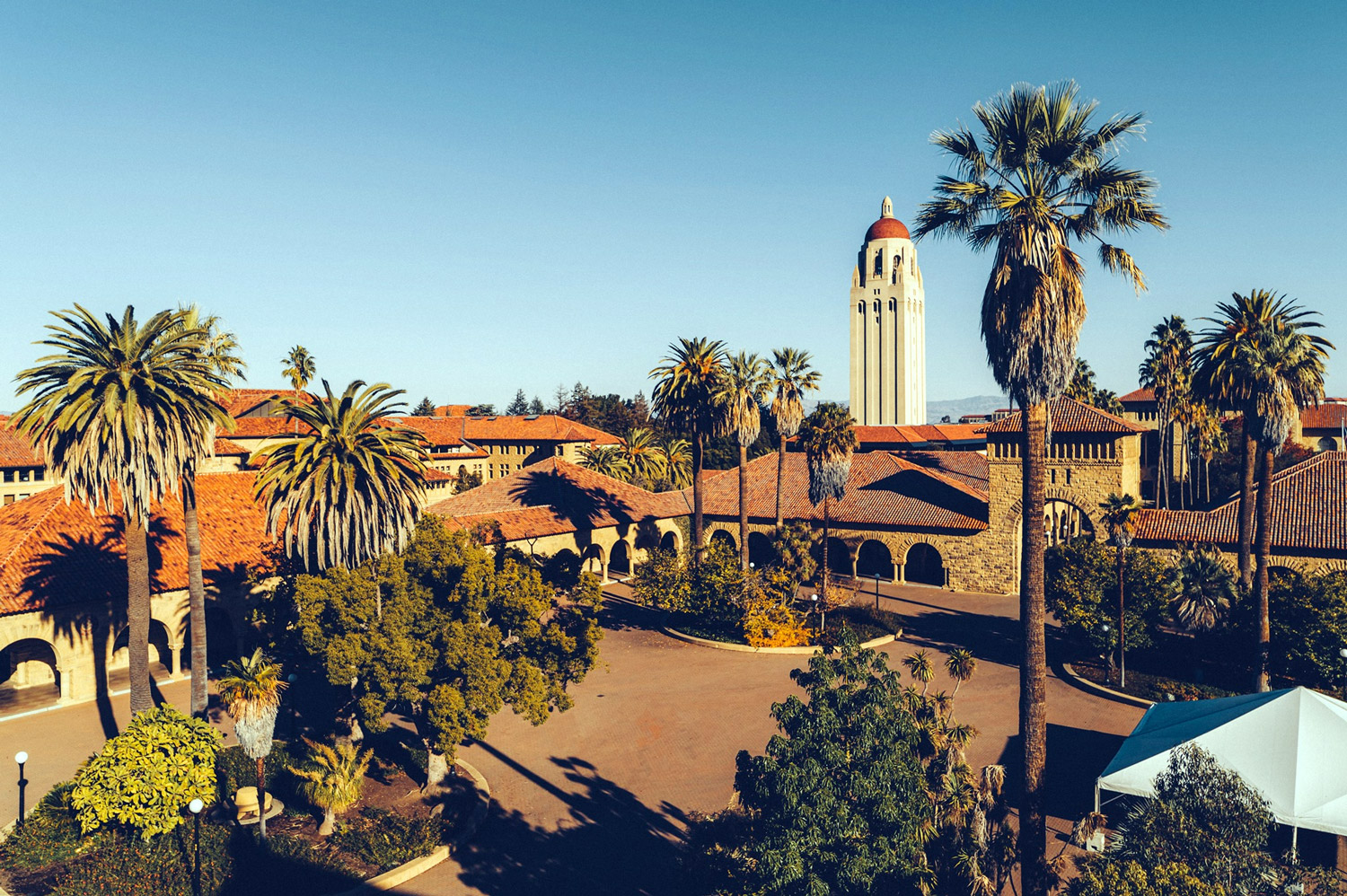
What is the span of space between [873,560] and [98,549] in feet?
133

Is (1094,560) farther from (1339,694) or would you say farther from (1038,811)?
(1038,811)

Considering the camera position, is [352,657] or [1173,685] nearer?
[352,657]

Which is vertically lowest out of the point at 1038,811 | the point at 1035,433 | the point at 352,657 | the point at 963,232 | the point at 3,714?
the point at 3,714

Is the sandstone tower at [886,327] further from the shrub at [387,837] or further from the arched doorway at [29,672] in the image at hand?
the shrub at [387,837]

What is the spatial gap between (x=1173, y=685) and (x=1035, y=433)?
18279 mm

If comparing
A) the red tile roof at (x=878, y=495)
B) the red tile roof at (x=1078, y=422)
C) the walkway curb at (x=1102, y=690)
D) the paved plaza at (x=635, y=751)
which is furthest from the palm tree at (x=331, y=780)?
the red tile roof at (x=878, y=495)

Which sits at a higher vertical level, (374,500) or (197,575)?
(374,500)

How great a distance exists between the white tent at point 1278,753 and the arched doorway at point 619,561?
35.2 m

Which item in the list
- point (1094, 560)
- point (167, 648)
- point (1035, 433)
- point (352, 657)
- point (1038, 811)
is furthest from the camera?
point (167, 648)

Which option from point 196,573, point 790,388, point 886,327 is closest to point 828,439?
point 790,388

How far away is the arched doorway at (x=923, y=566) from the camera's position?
1946 inches

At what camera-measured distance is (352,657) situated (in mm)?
21000

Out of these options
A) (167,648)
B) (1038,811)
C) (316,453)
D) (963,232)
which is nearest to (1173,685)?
(1038,811)

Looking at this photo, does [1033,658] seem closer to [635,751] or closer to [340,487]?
[635,751]
